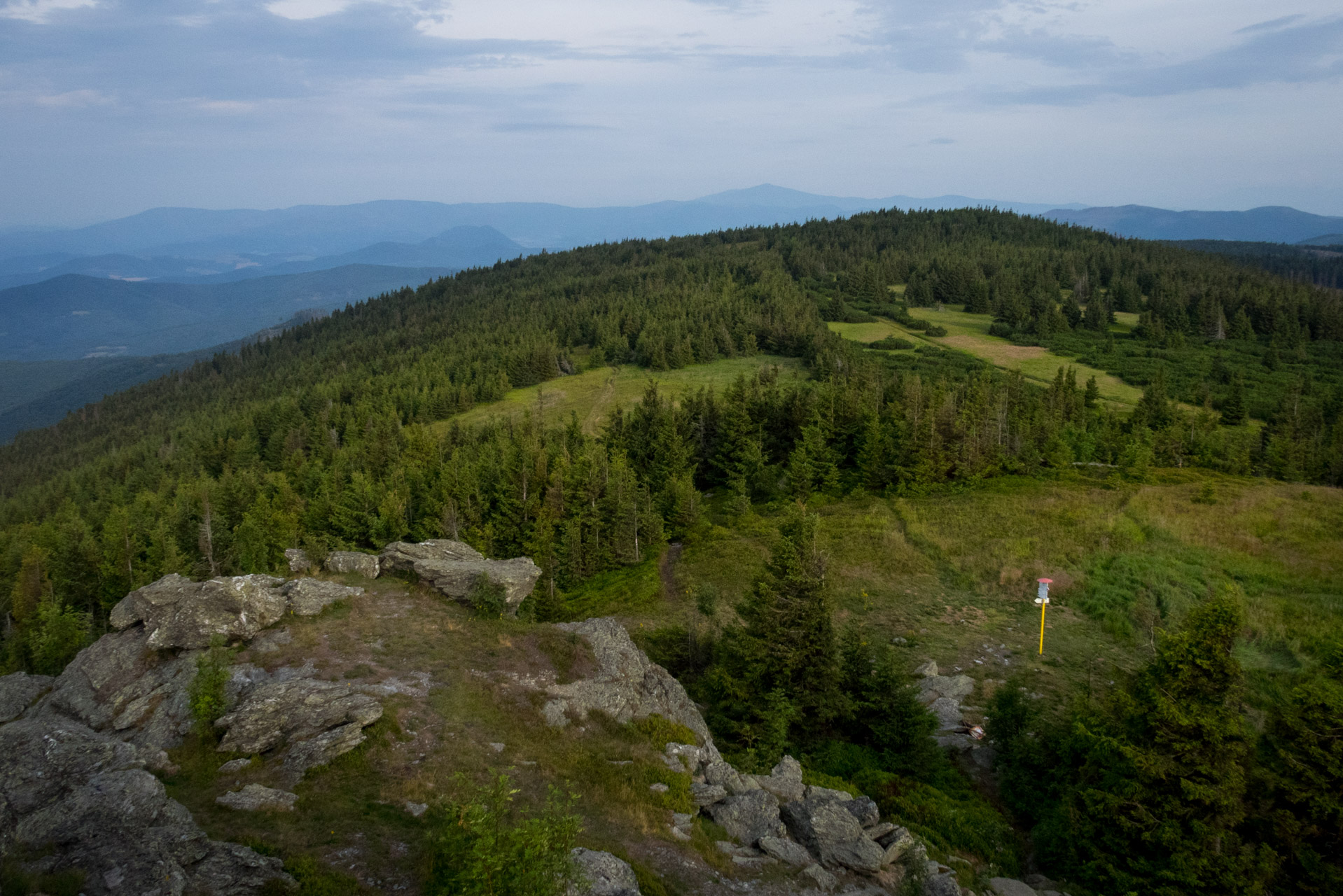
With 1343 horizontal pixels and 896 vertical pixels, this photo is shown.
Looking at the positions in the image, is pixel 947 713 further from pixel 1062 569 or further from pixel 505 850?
Result: pixel 505 850

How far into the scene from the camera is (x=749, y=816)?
59.3 feet

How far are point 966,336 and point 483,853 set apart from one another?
139560 mm

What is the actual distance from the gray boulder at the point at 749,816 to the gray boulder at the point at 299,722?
9701 mm

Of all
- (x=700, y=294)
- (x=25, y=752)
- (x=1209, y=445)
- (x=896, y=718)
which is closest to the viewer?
(x=25, y=752)

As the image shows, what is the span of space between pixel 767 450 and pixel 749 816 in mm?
53592

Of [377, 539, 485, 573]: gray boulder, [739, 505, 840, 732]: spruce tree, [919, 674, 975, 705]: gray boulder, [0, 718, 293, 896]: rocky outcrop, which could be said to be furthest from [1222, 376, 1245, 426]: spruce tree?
[0, 718, 293, 896]: rocky outcrop

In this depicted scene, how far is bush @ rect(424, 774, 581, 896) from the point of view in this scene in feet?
33.6

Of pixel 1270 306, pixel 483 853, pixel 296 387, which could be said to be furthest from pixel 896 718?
pixel 1270 306

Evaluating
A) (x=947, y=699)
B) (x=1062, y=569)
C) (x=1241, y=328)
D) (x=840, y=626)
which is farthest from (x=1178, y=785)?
(x=1241, y=328)

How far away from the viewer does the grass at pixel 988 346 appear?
10338 centimetres

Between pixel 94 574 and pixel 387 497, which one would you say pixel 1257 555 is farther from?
pixel 94 574

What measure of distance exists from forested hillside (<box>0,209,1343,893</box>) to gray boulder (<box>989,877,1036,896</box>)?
4.95 ft

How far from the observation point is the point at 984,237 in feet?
645

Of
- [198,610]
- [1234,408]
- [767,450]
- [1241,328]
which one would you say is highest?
[1241,328]
